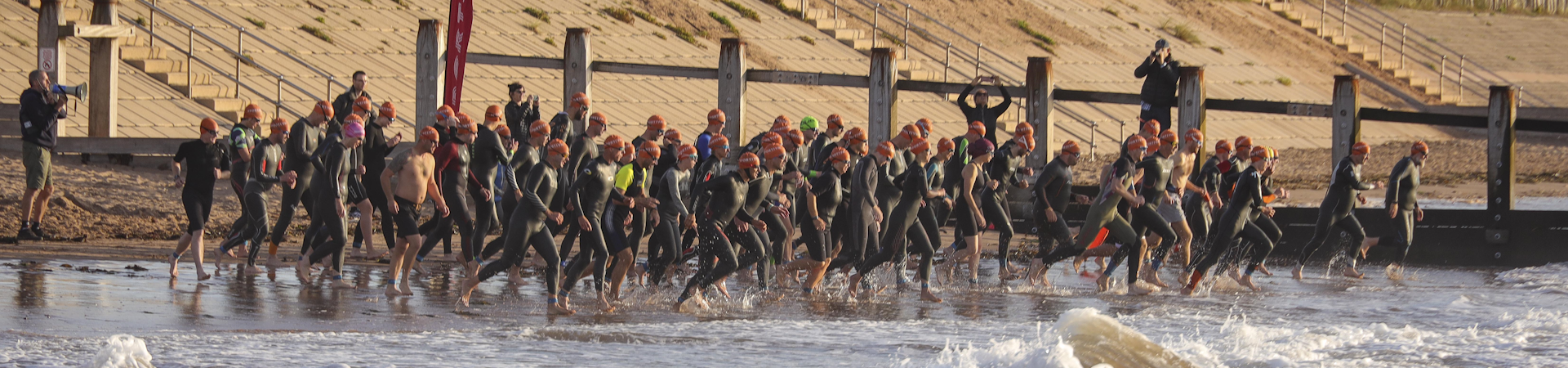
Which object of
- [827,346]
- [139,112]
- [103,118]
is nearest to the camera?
[827,346]

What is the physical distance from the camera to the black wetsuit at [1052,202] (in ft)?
44.5

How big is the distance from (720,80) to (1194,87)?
457 cm

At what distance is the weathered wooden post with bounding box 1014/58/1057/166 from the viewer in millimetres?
16328

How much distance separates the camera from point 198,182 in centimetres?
1252

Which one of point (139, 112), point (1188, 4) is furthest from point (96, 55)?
point (1188, 4)

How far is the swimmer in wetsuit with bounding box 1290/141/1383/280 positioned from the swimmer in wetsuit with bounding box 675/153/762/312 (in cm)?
541

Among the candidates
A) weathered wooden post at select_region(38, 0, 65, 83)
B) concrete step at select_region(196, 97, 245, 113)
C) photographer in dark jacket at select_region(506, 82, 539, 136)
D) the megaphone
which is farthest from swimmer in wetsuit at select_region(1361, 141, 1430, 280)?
concrete step at select_region(196, 97, 245, 113)

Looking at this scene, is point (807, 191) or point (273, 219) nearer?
point (807, 191)

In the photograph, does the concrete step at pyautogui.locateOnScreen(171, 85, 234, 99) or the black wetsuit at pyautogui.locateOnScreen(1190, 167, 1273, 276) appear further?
the concrete step at pyautogui.locateOnScreen(171, 85, 234, 99)

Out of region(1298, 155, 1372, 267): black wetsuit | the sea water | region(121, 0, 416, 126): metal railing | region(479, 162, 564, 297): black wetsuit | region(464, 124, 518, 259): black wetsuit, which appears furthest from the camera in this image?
region(121, 0, 416, 126): metal railing

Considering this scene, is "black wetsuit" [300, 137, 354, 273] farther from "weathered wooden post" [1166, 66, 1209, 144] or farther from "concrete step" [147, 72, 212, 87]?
"concrete step" [147, 72, 212, 87]

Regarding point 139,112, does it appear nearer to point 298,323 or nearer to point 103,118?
point 103,118

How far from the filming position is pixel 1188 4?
4712 centimetres

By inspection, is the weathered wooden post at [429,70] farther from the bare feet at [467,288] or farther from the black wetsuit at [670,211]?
the bare feet at [467,288]
